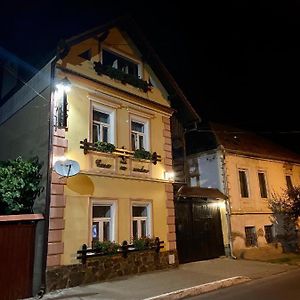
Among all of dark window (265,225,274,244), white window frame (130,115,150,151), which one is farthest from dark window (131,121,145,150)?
dark window (265,225,274,244)

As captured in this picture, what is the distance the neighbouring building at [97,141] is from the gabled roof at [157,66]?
47 millimetres

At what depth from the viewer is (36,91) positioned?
1127cm

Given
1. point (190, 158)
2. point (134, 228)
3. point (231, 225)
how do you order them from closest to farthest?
point (134, 228) → point (231, 225) → point (190, 158)

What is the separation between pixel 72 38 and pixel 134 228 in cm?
729

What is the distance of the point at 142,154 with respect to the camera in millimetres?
12273

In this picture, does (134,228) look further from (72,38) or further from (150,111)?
(72,38)

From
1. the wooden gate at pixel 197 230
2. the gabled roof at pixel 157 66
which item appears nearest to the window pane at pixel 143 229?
the wooden gate at pixel 197 230

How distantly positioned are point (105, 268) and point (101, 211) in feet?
6.30

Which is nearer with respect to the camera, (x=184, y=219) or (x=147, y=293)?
(x=147, y=293)

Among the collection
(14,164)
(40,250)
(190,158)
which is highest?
(190,158)

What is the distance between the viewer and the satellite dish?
9.44 m

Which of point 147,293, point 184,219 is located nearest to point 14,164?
point 147,293

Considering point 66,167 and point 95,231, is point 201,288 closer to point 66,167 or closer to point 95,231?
point 95,231

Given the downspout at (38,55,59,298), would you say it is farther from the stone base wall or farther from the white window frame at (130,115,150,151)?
the white window frame at (130,115,150,151)
